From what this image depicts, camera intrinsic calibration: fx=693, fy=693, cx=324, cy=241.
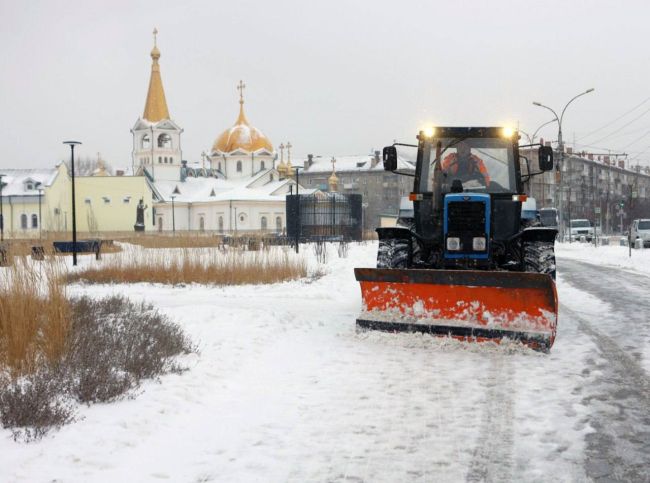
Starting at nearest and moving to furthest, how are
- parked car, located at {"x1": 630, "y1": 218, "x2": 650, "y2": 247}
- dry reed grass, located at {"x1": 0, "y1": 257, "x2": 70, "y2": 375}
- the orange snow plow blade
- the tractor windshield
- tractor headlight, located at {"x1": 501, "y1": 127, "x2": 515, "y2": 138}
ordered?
dry reed grass, located at {"x1": 0, "y1": 257, "x2": 70, "y2": 375}, the orange snow plow blade, the tractor windshield, tractor headlight, located at {"x1": 501, "y1": 127, "x2": 515, "y2": 138}, parked car, located at {"x1": 630, "y1": 218, "x2": 650, "y2": 247}

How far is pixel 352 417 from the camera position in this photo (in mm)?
5180

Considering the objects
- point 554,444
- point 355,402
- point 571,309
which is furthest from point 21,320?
point 571,309

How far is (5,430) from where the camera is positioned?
176 inches

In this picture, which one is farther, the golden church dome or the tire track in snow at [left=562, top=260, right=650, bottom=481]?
the golden church dome

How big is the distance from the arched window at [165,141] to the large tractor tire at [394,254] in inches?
3052

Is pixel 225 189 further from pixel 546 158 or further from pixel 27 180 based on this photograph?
pixel 546 158

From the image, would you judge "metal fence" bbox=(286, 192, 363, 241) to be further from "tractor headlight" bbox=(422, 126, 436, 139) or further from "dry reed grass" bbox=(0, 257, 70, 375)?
"dry reed grass" bbox=(0, 257, 70, 375)

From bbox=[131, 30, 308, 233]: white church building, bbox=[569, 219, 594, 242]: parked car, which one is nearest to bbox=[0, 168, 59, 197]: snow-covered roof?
bbox=[131, 30, 308, 233]: white church building

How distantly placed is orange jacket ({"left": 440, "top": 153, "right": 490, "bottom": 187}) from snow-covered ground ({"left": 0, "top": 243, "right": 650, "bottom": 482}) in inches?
92.4

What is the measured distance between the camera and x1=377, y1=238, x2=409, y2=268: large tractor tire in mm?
8969

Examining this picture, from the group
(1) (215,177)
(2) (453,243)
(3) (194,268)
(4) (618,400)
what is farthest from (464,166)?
(1) (215,177)

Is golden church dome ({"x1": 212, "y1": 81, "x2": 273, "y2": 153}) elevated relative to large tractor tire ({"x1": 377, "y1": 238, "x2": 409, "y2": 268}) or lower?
elevated

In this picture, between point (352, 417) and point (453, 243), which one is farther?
point (453, 243)

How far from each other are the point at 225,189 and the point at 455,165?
8020 centimetres
